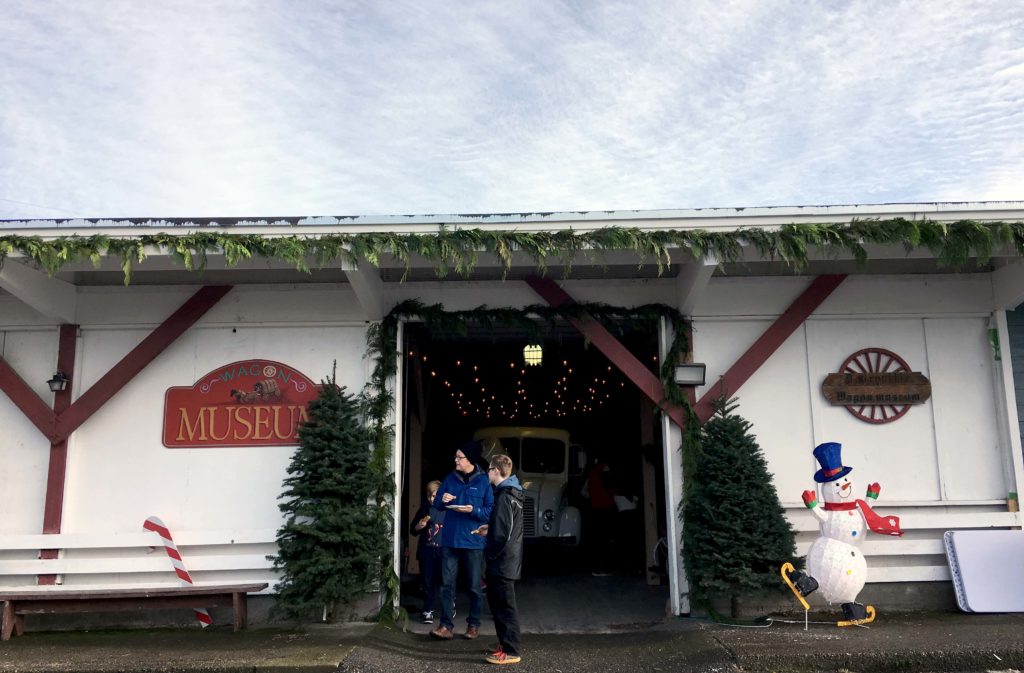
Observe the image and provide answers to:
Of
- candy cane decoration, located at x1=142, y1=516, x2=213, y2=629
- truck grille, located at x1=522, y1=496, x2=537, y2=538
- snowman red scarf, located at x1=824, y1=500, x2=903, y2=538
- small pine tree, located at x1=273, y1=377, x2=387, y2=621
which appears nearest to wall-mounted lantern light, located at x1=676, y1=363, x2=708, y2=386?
snowman red scarf, located at x1=824, y1=500, x2=903, y2=538

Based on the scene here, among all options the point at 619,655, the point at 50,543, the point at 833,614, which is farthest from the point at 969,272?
the point at 50,543

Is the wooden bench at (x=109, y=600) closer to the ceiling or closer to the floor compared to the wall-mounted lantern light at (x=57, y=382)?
closer to the floor

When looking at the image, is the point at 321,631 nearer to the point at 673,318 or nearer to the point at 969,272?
the point at 673,318

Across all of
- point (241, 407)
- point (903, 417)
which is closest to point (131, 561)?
point (241, 407)

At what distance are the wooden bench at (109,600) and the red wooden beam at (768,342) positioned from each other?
458 cm

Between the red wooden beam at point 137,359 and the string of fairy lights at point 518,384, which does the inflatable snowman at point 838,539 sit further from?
the red wooden beam at point 137,359

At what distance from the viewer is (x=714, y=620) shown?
7500 millimetres

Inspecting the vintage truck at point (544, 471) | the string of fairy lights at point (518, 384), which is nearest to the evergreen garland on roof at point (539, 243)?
the string of fairy lights at point (518, 384)

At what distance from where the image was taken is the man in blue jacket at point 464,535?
6.91 m

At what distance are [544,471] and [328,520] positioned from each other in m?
6.35

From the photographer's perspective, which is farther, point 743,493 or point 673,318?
point 673,318

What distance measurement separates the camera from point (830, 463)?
7027mm

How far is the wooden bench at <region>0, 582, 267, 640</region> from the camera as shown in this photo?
23.4 feet

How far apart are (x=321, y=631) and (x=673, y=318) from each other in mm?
4358
